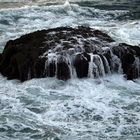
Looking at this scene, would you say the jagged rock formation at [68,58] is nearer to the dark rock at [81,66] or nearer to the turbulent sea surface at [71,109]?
the dark rock at [81,66]

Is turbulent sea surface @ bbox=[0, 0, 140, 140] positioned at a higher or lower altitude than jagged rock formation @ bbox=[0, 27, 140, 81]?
lower

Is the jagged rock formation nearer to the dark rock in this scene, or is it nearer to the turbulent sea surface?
the dark rock

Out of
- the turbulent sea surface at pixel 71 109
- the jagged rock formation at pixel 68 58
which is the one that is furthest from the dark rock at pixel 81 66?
the turbulent sea surface at pixel 71 109

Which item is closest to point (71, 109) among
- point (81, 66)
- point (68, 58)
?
point (81, 66)

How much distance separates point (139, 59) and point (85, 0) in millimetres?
10365

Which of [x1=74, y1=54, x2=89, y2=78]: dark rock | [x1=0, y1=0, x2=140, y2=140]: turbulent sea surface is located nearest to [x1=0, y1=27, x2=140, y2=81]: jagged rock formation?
[x1=74, y1=54, x2=89, y2=78]: dark rock

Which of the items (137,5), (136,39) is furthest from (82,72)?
(137,5)

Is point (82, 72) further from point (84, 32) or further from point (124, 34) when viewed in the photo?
point (124, 34)

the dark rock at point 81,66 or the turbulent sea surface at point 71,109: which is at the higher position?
the dark rock at point 81,66

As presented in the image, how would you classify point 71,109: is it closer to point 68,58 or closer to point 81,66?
point 81,66

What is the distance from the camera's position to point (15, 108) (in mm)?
9281

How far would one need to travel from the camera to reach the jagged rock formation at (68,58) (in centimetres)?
1059

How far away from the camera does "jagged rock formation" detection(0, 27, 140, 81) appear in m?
10.6

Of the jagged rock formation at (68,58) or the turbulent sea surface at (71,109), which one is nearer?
the turbulent sea surface at (71,109)
